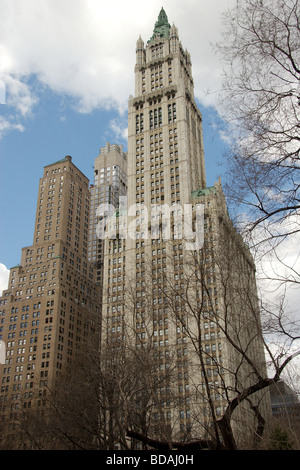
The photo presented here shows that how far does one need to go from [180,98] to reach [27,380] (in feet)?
251

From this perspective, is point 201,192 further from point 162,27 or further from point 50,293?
point 162,27

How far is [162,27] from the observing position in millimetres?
116938

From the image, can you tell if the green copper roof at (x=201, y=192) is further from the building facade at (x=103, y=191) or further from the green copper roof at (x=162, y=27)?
the building facade at (x=103, y=191)

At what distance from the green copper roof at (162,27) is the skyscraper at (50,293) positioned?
5051 cm

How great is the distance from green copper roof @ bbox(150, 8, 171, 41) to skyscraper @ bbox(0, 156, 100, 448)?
50.5 m

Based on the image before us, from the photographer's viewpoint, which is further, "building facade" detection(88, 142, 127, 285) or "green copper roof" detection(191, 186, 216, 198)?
"building facade" detection(88, 142, 127, 285)

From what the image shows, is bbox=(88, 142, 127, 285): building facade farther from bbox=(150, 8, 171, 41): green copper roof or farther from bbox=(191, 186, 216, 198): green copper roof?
bbox=(191, 186, 216, 198): green copper roof

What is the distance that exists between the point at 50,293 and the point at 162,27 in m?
78.1

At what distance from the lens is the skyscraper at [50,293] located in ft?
354

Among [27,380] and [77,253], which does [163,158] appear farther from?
[27,380]

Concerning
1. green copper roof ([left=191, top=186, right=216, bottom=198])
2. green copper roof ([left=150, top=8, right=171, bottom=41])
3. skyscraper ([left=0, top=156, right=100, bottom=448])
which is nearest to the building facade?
skyscraper ([left=0, top=156, right=100, bottom=448])

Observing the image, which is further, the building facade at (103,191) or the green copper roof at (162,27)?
the building facade at (103,191)

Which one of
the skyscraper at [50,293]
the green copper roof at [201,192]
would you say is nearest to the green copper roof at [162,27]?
the green copper roof at [201,192]

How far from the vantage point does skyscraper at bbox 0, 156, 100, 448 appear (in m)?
108
